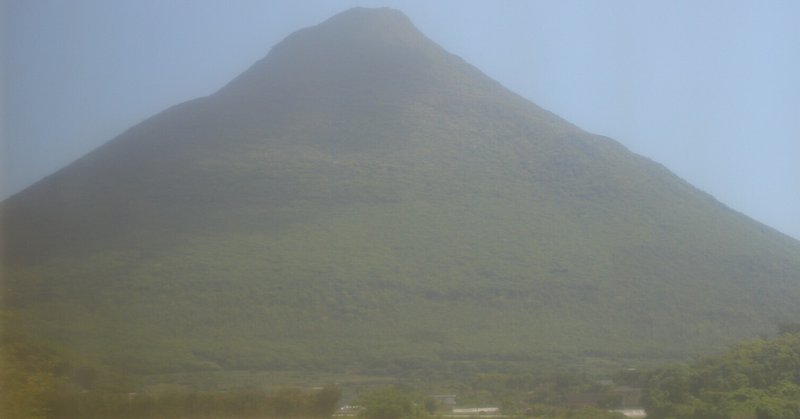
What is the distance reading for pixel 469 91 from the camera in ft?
274

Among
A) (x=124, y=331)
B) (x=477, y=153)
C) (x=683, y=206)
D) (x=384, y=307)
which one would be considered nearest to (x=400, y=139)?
(x=477, y=153)

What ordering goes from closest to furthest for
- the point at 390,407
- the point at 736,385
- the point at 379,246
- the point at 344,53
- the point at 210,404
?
the point at 390,407, the point at 210,404, the point at 736,385, the point at 379,246, the point at 344,53

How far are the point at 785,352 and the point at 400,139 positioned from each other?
4698cm

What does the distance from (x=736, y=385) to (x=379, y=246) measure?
30.0 metres

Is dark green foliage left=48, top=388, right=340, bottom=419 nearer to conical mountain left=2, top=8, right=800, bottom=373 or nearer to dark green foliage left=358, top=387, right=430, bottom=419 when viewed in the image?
dark green foliage left=358, top=387, right=430, bottom=419

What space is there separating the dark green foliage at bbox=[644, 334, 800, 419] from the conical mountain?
1407cm

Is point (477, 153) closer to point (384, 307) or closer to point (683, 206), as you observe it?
point (683, 206)

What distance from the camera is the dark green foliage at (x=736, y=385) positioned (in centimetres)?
2398

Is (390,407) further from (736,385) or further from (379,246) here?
(379,246)

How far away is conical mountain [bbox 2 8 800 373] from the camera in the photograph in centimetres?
4325

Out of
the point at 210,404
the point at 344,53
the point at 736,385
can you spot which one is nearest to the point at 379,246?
the point at 210,404

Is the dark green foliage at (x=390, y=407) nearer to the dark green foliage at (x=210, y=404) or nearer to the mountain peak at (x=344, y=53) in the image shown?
the dark green foliage at (x=210, y=404)

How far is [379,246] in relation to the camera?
54812 millimetres

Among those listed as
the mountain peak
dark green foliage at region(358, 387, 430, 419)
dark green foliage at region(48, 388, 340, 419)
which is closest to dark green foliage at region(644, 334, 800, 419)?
dark green foliage at region(358, 387, 430, 419)
